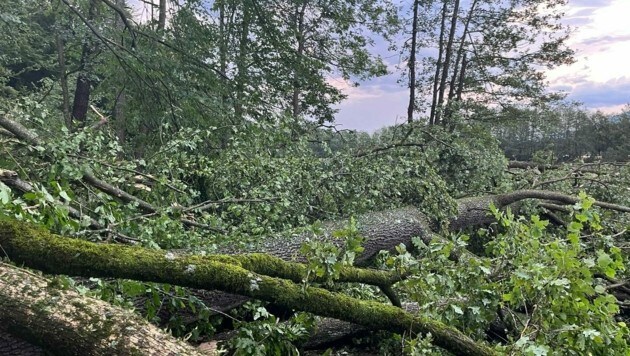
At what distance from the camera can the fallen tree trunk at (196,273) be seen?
1937 millimetres

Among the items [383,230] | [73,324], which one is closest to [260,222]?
[383,230]

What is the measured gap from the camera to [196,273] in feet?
6.79

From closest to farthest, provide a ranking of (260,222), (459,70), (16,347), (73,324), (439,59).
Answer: (73,324), (16,347), (260,222), (439,59), (459,70)

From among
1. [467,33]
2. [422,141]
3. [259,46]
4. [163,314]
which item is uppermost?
[467,33]

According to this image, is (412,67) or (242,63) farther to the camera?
(412,67)

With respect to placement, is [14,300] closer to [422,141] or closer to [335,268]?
[335,268]

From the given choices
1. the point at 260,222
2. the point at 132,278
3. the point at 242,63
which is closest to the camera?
the point at 132,278

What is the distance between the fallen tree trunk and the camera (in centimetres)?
194

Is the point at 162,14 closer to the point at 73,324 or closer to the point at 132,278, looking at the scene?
the point at 132,278

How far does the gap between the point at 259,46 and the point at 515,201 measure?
14.9 ft

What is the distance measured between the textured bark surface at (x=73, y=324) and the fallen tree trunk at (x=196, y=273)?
0.58 feet

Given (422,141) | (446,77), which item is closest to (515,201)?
(422,141)

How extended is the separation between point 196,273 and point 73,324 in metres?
0.55

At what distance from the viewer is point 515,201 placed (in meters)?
6.58
